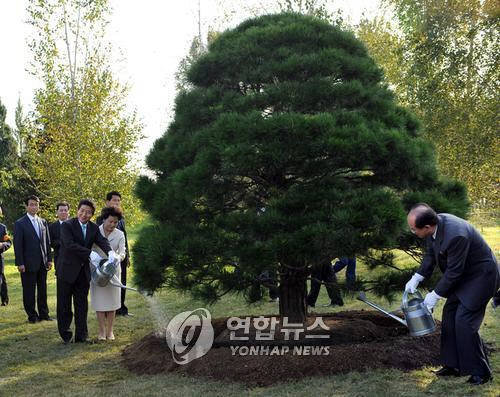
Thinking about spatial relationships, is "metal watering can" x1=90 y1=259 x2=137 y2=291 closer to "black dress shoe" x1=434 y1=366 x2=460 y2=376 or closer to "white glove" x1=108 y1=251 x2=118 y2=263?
"white glove" x1=108 y1=251 x2=118 y2=263

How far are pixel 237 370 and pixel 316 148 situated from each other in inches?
84.5

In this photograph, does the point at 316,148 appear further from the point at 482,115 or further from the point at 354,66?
the point at 482,115

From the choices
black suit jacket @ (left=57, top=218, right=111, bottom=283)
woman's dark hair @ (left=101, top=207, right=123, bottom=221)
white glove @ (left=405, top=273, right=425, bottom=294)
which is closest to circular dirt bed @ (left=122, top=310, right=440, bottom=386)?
white glove @ (left=405, top=273, right=425, bottom=294)

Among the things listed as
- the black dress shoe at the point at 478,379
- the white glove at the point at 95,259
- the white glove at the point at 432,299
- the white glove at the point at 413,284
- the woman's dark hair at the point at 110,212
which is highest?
the woman's dark hair at the point at 110,212

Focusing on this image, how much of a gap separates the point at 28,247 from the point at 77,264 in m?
2.22

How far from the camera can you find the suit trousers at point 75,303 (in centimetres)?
791

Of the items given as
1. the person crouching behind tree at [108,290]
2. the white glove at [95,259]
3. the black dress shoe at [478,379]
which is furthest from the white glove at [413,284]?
the white glove at [95,259]

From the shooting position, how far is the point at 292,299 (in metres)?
6.64

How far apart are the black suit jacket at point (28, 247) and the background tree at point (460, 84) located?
10.0 m

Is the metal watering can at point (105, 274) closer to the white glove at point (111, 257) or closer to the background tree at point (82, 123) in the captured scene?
the white glove at point (111, 257)

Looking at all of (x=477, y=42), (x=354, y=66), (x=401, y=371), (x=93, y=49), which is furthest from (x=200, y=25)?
(x=401, y=371)

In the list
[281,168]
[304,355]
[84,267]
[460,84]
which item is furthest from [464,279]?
[460,84]

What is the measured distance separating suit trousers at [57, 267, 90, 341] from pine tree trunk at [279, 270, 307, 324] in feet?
8.87

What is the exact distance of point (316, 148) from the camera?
5.62m
